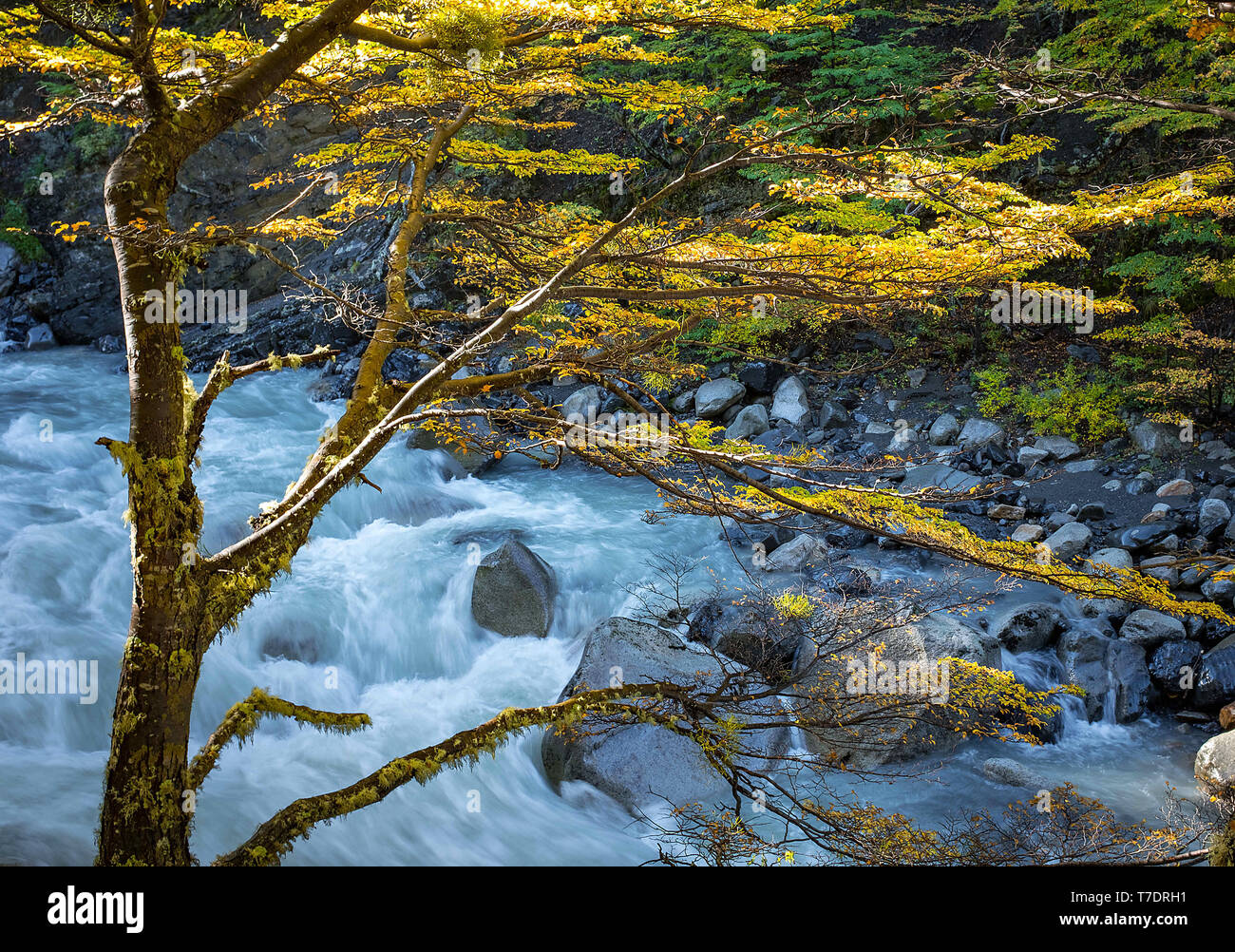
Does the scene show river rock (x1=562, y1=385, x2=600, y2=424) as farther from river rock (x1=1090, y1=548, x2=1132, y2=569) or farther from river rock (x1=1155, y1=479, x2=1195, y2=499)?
river rock (x1=1155, y1=479, x2=1195, y2=499)

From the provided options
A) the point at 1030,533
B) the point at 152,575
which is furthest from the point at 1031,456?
the point at 152,575

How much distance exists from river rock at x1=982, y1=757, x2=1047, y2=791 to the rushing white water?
0.13 metres

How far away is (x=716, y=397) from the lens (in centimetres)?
1362

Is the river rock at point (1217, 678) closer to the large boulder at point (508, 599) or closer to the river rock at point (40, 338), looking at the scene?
the large boulder at point (508, 599)

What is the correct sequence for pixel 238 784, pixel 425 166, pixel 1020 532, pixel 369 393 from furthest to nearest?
pixel 1020 532 < pixel 238 784 < pixel 425 166 < pixel 369 393

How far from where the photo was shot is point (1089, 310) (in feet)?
42.5

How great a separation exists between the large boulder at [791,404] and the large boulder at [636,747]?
7.28m

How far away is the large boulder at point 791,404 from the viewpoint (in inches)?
522

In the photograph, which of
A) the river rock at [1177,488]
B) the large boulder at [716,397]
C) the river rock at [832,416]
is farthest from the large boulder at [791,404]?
the river rock at [1177,488]

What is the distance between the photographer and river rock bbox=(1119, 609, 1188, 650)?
25.0 feet

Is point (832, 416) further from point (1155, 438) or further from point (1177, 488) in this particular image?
point (1177, 488)
